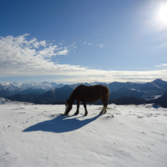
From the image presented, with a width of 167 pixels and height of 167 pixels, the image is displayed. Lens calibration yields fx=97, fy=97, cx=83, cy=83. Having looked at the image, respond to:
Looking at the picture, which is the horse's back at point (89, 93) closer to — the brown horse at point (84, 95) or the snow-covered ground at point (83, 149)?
the brown horse at point (84, 95)

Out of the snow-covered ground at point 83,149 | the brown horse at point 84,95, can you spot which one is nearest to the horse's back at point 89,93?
the brown horse at point 84,95

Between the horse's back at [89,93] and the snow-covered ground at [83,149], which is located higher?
the horse's back at [89,93]

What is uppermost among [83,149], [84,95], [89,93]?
[89,93]

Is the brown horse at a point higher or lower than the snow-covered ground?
higher

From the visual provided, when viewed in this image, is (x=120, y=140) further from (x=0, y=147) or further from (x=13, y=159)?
(x=0, y=147)

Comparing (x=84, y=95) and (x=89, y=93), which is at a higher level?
(x=89, y=93)

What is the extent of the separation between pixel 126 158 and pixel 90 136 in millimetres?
2239

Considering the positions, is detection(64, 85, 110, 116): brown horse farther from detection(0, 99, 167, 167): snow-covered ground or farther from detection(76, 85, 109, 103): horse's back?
detection(0, 99, 167, 167): snow-covered ground

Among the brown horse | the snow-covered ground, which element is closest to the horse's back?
the brown horse

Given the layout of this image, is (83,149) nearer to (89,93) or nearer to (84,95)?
(84,95)

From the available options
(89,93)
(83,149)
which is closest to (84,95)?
(89,93)

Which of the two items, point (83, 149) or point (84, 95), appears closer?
point (83, 149)

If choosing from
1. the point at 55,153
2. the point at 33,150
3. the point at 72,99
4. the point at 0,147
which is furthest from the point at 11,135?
the point at 72,99

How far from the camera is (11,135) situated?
5391 mm
